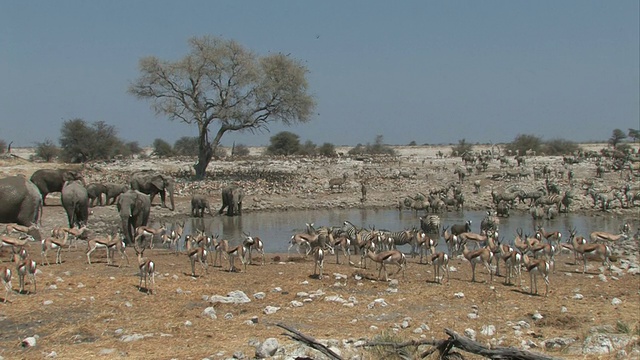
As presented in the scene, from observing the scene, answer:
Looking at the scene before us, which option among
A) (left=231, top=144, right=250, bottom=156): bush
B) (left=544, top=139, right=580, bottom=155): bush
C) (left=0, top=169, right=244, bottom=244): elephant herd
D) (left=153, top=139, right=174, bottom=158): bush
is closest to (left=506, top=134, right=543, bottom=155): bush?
(left=544, top=139, right=580, bottom=155): bush

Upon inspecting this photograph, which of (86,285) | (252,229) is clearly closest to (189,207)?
(252,229)

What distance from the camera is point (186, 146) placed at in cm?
6825

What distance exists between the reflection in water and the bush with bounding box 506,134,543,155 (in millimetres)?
34961

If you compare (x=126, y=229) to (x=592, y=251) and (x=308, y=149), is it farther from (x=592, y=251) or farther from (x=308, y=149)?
(x=308, y=149)

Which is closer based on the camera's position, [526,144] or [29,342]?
[29,342]

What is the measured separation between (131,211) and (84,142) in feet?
108

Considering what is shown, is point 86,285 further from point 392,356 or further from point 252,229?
point 252,229

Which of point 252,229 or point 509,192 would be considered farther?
point 509,192

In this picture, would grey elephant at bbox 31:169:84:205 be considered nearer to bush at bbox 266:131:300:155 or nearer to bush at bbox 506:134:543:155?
bush at bbox 266:131:300:155

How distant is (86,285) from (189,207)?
18.0 meters

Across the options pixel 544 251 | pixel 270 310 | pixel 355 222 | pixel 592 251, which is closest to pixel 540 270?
pixel 544 251

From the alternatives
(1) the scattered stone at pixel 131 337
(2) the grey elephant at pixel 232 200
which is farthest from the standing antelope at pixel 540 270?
(2) the grey elephant at pixel 232 200

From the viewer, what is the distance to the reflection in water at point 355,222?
23.3 m

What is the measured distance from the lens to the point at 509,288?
12.8 metres
